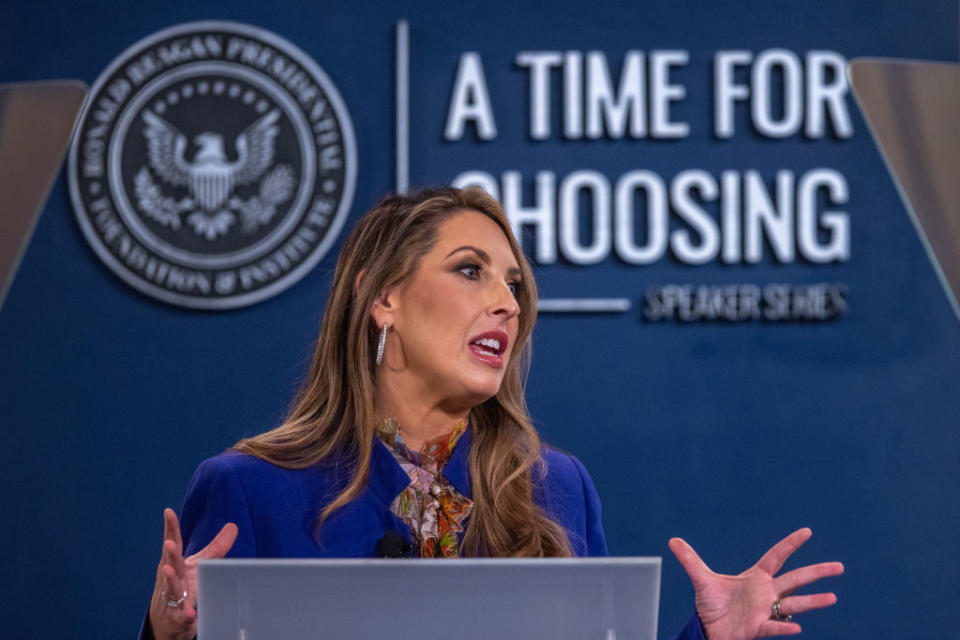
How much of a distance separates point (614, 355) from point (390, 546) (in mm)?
1910

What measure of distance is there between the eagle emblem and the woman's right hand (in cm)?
216

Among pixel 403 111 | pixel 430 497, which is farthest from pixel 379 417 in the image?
pixel 403 111

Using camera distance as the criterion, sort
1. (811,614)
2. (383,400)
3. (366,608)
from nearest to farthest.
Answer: (366,608), (383,400), (811,614)

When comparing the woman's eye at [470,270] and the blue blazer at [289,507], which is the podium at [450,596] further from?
the woman's eye at [470,270]

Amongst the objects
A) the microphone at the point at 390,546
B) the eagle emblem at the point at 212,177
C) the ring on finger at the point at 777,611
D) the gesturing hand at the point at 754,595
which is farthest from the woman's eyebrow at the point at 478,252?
the eagle emblem at the point at 212,177

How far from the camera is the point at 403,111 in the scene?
11.8ft

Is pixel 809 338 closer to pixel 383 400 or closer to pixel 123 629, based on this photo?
pixel 383 400

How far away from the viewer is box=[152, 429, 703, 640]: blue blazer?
1799mm

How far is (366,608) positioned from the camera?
3.62 ft

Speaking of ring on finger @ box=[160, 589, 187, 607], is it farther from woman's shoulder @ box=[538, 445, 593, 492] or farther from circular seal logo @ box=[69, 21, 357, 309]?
circular seal logo @ box=[69, 21, 357, 309]

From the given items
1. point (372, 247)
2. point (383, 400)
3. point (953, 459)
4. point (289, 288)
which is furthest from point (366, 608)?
point (953, 459)

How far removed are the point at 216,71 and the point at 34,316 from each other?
92cm

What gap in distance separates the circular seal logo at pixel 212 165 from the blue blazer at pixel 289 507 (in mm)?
1765

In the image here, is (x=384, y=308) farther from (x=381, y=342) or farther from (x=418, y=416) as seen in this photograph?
(x=418, y=416)
